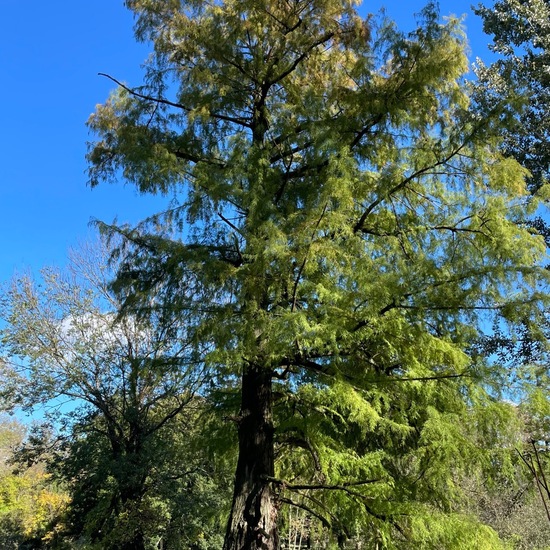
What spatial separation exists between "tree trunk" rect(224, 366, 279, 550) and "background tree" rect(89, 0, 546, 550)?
Answer: 2cm

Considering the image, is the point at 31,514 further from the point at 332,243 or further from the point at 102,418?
the point at 332,243

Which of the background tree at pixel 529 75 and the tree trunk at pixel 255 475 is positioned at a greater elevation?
the background tree at pixel 529 75

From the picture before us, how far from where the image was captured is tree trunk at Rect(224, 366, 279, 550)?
378 cm

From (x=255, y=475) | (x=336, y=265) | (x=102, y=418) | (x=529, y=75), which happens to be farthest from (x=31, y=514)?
(x=529, y=75)

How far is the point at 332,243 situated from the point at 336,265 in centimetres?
21

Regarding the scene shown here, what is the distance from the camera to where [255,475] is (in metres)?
4.02

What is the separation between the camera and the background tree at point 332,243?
10.9ft

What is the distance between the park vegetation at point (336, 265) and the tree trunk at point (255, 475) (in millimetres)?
17

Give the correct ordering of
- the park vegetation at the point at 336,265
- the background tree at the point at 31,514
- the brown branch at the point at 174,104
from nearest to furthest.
→ the park vegetation at the point at 336,265, the brown branch at the point at 174,104, the background tree at the point at 31,514

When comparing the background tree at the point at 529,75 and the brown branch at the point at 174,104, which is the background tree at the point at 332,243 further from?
the background tree at the point at 529,75

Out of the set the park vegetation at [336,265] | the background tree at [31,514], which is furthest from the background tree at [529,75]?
the background tree at [31,514]

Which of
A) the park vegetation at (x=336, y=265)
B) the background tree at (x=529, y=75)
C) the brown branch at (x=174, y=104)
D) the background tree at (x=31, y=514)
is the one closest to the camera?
the park vegetation at (x=336, y=265)


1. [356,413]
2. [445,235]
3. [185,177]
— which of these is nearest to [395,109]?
[445,235]

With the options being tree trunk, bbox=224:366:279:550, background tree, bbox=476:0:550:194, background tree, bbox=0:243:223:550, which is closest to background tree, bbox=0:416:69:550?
background tree, bbox=0:243:223:550
